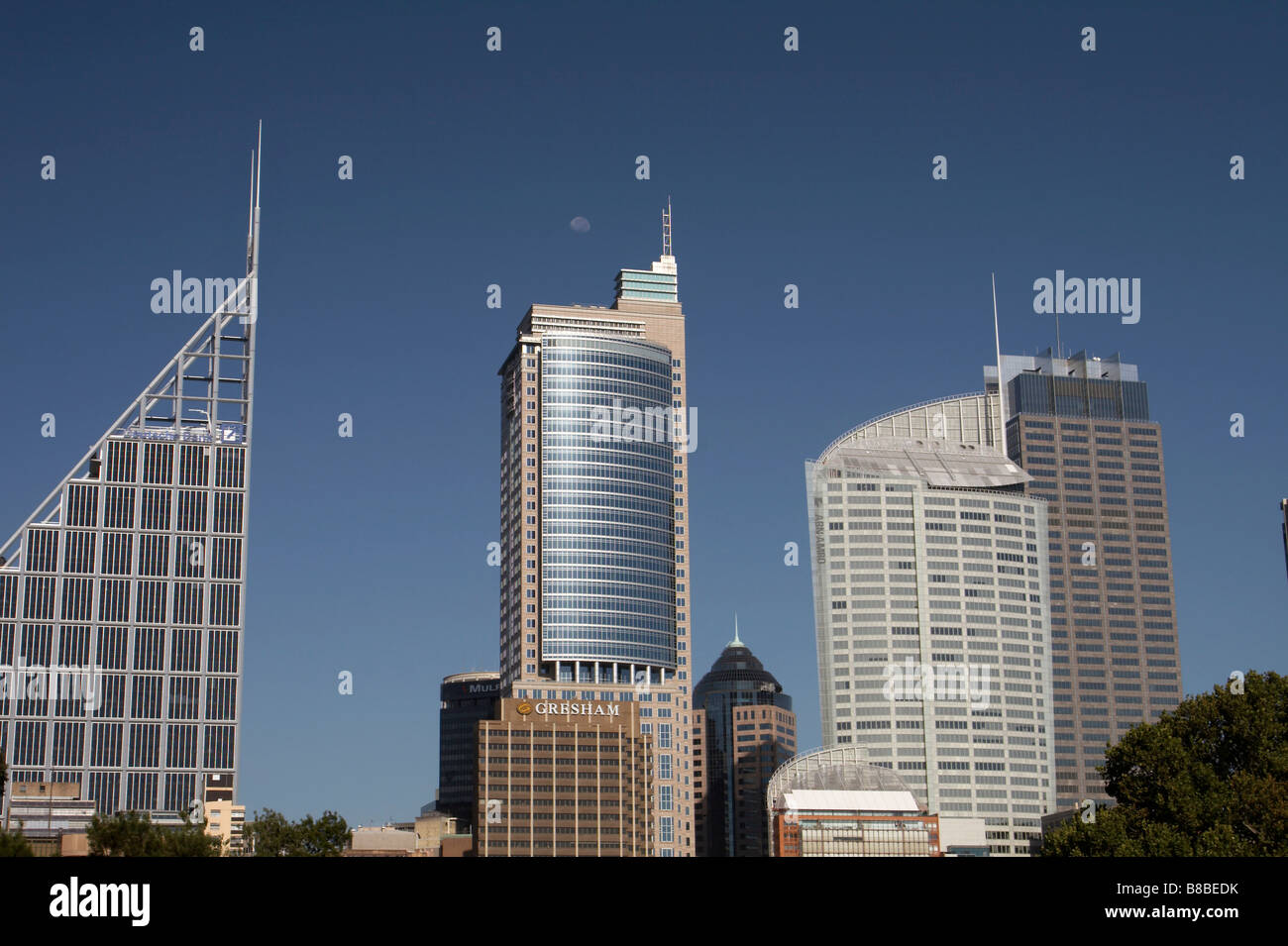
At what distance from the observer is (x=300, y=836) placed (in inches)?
4050

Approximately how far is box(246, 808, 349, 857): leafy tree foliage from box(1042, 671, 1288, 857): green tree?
154 ft

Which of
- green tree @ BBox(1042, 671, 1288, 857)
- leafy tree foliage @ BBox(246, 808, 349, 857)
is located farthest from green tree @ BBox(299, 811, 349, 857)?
green tree @ BBox(1042, 671, 1288, 857)

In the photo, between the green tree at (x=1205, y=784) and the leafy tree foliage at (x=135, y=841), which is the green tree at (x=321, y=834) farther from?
the green tree at (x=1205, y=784)

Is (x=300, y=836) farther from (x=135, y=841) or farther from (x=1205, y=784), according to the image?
(x=1205, y=784)

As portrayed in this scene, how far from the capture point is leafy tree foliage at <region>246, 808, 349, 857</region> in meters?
102

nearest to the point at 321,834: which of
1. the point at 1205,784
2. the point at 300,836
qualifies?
the point at 300,836

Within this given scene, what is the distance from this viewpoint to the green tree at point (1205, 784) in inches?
3184

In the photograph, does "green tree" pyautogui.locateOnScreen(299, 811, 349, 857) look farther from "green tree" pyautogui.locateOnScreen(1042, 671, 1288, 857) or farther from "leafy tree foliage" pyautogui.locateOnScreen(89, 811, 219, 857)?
"green tree" pyautogui.locateOnScreen(1042, 671, 1288, 857)

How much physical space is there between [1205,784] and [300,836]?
186ft
